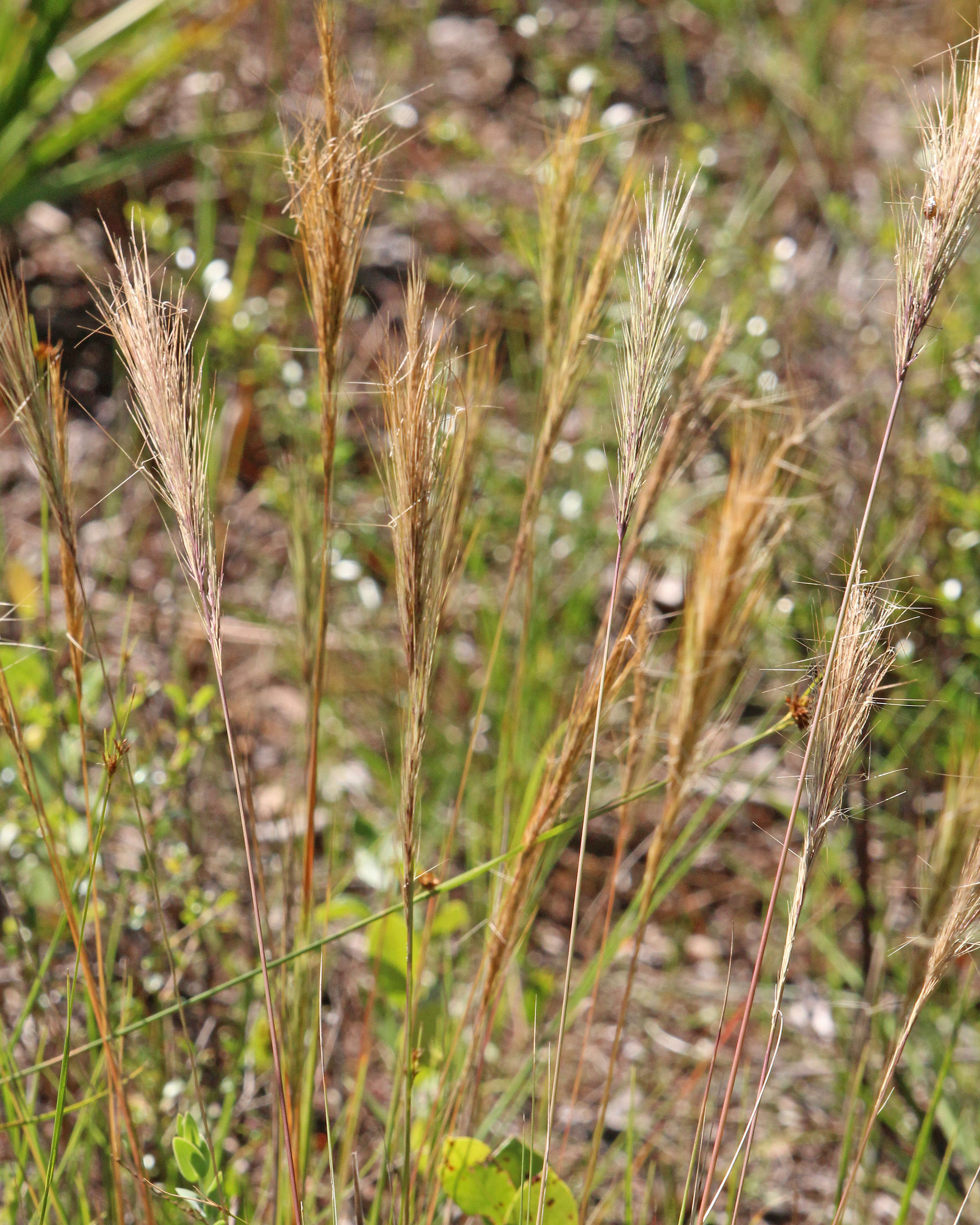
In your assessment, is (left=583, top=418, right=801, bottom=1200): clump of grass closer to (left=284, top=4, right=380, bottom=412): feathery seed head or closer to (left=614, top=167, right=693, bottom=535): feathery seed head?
(left=614, top=167, right=693, bottom=535): feathery seed head

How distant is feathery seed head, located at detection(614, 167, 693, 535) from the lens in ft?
2.30

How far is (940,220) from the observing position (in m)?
0.67

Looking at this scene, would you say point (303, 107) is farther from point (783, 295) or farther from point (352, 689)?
point (352, 689)

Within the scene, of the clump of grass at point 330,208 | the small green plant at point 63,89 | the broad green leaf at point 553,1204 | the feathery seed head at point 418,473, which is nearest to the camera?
the feathery seed head at point 418,473

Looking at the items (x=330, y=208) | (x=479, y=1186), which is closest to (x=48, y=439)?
(x=330, y=208)

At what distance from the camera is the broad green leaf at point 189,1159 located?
81 cm

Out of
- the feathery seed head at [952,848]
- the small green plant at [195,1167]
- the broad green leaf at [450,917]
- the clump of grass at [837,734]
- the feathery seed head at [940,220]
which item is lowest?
the broad green leaf at [450,917]

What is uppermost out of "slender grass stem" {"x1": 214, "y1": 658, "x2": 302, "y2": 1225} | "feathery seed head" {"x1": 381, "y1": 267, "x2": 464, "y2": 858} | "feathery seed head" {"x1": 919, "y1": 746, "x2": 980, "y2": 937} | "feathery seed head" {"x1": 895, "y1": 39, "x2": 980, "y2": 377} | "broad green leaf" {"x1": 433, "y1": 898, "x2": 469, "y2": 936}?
"feathery seed head" {"x1": 895, "y1": 39, "x2": 980, "y2": 377}

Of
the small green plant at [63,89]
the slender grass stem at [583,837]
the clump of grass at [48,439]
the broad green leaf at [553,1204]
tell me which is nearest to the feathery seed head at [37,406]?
the clump of grass at [48,439]

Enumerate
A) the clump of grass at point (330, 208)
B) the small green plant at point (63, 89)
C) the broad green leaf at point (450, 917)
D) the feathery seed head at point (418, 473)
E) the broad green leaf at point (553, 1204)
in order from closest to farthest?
the feathery seed head at point (418, 473) → the clump of grass at point (330, 208) → the broad green leaf at point (553, 1204) → the broad green leaf at point (450, 917) → the small green plant at point (63, 89)

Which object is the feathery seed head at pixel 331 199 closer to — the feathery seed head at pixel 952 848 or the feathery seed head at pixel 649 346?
the feathery seed head at pixel 649 346

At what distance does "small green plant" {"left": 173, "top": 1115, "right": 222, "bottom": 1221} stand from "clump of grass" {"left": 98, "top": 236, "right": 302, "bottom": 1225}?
0.37 feet

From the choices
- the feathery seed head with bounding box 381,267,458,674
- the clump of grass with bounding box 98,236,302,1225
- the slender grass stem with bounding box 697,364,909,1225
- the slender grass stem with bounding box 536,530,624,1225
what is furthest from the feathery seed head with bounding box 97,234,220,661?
the slender grass stem with bounding box 697,364,909,1225

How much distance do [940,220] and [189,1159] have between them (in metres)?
0.87
